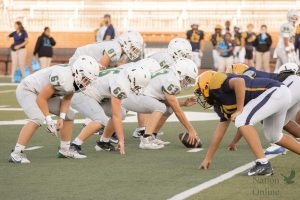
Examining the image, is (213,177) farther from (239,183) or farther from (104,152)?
(104,152)

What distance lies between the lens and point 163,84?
11.9 meters

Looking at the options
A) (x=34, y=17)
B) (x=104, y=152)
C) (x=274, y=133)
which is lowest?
(x=34, y=17)

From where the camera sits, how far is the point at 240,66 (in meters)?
11.2

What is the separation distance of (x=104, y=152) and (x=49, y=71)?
1469 millimetres

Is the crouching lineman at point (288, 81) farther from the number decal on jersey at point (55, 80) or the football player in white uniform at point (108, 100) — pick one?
the number decal on jersey at point (55, 80)

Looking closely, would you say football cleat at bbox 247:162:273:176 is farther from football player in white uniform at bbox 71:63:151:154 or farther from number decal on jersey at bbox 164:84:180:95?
number decal on jersey at bbox 164:84:180:95

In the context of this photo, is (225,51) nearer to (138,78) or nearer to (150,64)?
(150,64)

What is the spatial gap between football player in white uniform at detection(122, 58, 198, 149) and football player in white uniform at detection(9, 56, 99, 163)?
1.47 m

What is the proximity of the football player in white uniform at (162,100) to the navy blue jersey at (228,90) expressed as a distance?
6.34ft

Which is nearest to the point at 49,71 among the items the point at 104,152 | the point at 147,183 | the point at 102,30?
the point at 104,152

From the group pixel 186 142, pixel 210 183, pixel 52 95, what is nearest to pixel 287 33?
pixel 186 142

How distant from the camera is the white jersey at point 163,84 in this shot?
11688 mm

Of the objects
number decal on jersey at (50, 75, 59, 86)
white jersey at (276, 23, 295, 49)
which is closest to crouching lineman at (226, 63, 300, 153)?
number decal on jersey at (50, 75, 59, 86)

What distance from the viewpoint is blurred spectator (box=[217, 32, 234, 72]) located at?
2688 centimetres
